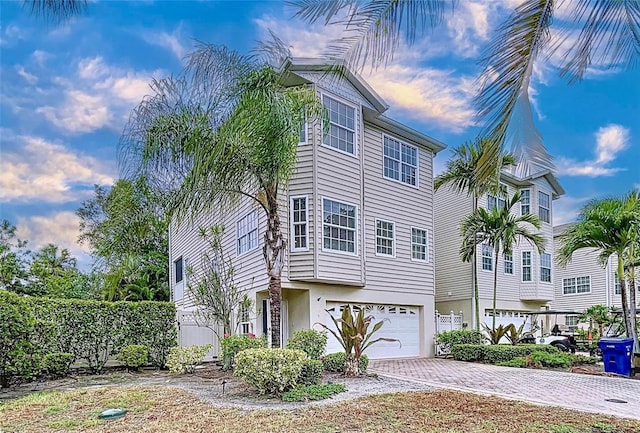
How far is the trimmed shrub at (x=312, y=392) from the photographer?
800 centimetres

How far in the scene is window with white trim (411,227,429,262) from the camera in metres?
17.5

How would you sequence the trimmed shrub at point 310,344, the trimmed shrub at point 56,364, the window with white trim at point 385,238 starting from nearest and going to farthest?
the trimmed shrub at point 310,344 → the trimmed shrub at point 56,364 → the window with white trim at point 385,238

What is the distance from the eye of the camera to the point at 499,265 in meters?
22.3

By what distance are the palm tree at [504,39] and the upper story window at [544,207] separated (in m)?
20.3

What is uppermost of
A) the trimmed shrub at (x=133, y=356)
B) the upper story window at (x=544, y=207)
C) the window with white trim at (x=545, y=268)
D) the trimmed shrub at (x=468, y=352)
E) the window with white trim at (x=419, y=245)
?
the upper story window at (x=544, y=207)

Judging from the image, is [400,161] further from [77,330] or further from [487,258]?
[77,330]

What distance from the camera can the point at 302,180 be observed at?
46.4 feet

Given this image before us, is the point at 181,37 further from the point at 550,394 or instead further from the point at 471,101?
the point at 550,394

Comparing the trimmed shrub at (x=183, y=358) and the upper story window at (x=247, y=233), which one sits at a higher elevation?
the upper story window at (x=247, y=233)

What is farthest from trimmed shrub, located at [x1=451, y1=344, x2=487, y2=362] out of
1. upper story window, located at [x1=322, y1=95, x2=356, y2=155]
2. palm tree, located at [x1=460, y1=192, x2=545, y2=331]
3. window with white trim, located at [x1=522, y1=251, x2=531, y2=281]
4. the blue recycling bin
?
window with white trim, located at [x1=522, y1=251, x2=531, y2=281]

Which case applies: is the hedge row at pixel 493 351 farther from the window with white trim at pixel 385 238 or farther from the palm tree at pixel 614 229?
the window with white trim at pixel 385 238

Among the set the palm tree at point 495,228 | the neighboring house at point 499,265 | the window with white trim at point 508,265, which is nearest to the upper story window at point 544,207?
the neighboring house at point 499,265

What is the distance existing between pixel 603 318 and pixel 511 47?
64.1ft

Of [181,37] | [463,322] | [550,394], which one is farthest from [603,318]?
[181,37]
